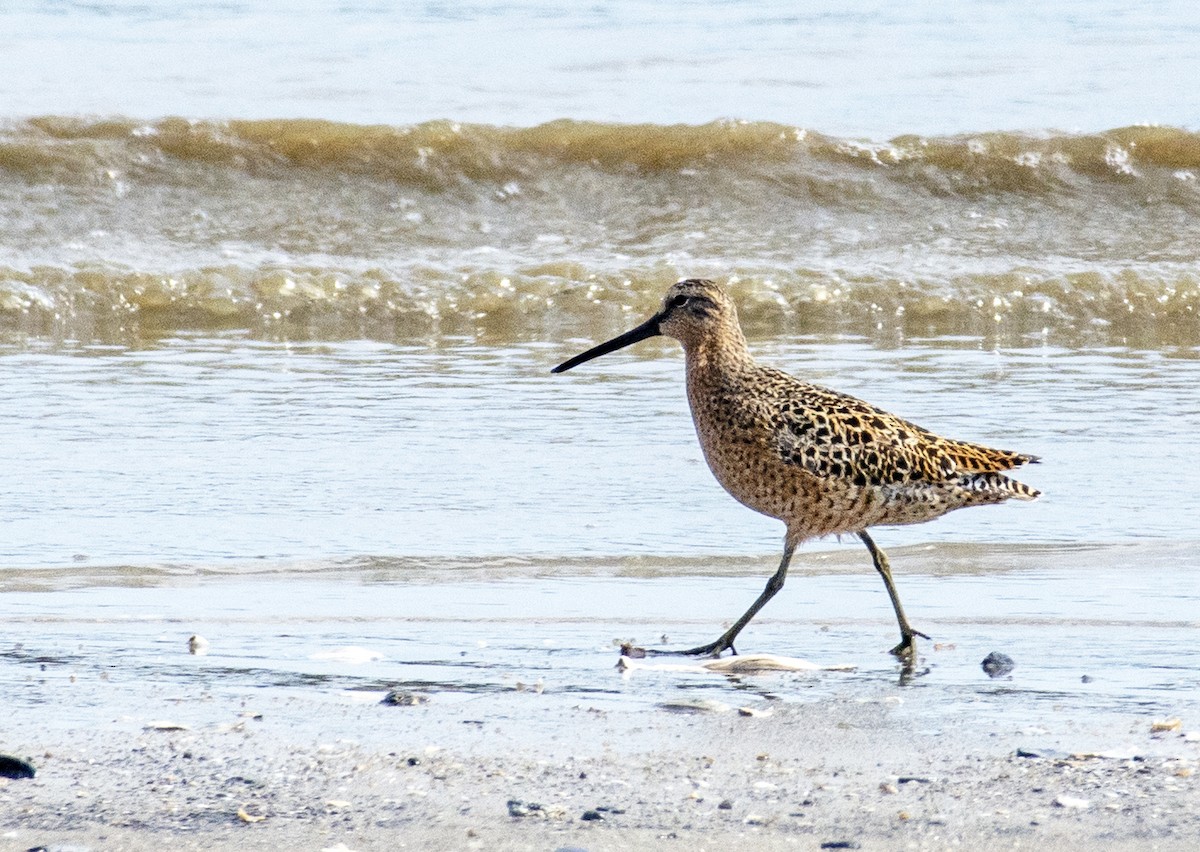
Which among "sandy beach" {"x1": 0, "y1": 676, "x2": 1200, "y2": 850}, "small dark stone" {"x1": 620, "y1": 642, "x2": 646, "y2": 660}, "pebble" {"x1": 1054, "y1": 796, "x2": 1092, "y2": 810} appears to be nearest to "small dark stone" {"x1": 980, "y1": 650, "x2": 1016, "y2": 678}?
"sandy beach" {"x1": 0, "y1": 676, "x2": 1200, "y2": 850}

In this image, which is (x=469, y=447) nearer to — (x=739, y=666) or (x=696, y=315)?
(x=696, y=315)

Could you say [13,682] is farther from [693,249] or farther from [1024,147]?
[1024,147]

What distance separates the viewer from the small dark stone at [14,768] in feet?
10.9

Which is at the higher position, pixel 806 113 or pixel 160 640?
pixel 806 113

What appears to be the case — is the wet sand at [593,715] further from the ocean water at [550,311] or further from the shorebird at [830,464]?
the shorebird at [830,464]

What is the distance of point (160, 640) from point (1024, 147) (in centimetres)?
907

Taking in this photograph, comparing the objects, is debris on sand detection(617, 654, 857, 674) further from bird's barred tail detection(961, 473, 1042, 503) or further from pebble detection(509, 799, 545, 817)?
pebble detection(509, 799, 545, 817)

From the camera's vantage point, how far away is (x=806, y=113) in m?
13.3

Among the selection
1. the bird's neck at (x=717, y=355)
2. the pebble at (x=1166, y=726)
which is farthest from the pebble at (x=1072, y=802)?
the bird's neck at (x=717, y=355)

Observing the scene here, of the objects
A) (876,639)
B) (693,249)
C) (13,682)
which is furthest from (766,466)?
(693,249)

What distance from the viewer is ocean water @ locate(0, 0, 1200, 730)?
496 centimetres

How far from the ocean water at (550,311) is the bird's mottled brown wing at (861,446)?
362 mm

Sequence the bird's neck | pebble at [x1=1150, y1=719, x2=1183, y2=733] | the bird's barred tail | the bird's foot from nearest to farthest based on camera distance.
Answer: pebble at [x1=1150, y1=719, x2=1183, y2=733]
the bird's foot
the bird's barred tail
the bird's neck

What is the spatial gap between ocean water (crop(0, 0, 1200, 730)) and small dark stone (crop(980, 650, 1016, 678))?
4 centimetres
